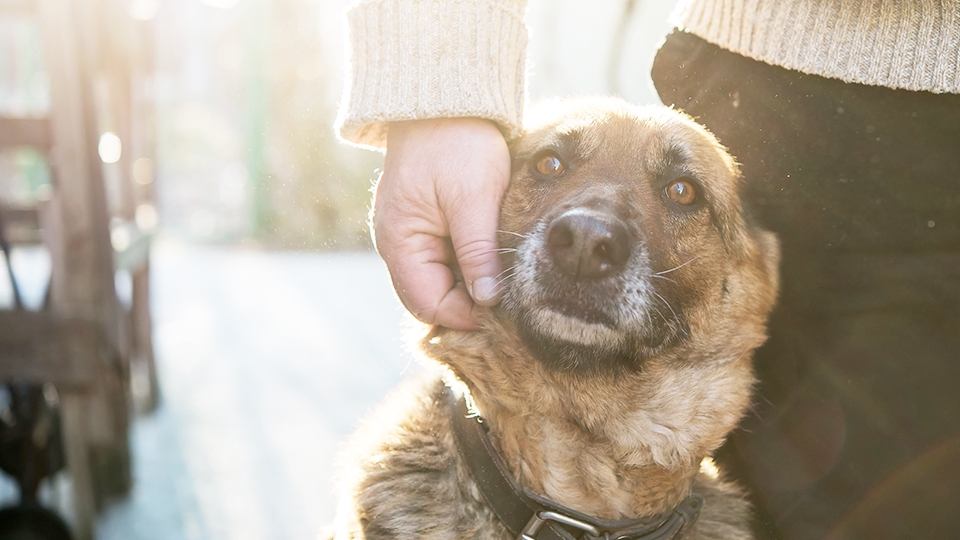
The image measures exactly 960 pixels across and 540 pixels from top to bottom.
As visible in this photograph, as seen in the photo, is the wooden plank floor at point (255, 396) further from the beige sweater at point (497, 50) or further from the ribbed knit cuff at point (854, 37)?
the ribbed knit cuff at point (854, 37)

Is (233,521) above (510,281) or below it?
below

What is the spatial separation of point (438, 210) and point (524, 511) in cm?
72

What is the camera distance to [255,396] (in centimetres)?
500

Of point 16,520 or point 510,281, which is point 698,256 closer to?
point 510,281

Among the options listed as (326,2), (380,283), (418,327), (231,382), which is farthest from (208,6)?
(418,327)

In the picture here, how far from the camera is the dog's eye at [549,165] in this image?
2.00 meters

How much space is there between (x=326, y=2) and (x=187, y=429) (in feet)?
19.4

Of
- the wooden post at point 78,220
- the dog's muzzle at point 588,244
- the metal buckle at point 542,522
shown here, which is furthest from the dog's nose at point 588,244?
the wooden post at point 78,220

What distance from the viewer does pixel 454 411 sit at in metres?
1.84

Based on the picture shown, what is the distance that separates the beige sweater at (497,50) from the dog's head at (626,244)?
0.27m

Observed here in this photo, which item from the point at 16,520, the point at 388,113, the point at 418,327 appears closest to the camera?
the point at 388,113

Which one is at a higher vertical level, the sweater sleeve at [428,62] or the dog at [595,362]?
the sweater sleeve at [428,62]

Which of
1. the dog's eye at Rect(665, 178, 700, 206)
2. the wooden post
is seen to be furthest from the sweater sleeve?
the wooden post

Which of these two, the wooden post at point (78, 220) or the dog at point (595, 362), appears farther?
the wooden post at point (78, 220)
